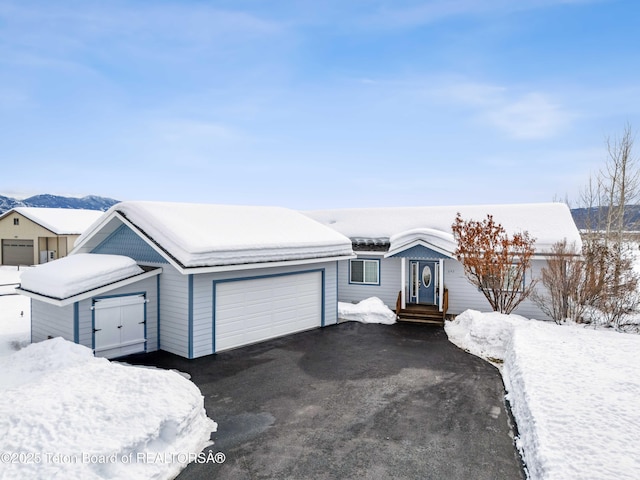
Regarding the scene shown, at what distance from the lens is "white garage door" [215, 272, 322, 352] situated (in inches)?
480

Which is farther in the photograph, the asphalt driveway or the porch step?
the porch step

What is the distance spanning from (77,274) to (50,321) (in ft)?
6.54

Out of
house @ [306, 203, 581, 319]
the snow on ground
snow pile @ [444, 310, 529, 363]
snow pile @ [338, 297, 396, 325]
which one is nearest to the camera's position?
the snow on ground

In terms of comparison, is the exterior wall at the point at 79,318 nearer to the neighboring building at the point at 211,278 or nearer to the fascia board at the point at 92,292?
the neighboring building at the point at 211,278

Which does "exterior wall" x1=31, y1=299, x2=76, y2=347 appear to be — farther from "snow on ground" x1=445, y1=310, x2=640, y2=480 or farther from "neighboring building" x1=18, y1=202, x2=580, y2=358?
"snow on ground" x1=445, y1=310, x2=640, y2=480

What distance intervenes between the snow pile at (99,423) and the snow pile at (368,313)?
9.40 meters

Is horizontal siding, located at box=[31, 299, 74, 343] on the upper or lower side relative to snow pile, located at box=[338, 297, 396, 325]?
upper

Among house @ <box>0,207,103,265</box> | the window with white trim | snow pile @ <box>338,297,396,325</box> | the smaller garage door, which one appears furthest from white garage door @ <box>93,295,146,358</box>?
the smaller garage door

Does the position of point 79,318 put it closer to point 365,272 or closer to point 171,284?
point 171,284

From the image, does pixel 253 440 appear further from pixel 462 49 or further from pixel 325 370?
pixel 462 49

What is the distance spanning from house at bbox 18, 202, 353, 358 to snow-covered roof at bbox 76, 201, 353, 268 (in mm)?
38

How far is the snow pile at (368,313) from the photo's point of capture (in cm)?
1652

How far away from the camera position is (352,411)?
8148 mm

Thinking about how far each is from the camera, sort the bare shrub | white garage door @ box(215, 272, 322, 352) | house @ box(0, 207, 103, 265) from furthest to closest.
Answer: house @ box(0, 207, 103, 265), the bare shrub, white garage door @ box(215, 272, 322, 352)
